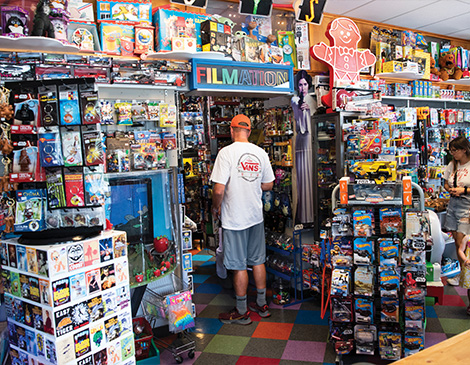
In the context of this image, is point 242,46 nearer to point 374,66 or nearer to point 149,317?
point 374,66

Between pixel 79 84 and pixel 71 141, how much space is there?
0.32 m

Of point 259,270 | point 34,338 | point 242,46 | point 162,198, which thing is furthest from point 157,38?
point 34,338

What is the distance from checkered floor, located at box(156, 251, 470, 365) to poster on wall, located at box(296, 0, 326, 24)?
111 inches

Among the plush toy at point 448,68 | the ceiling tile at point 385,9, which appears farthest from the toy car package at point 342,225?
the plush toy at point 448,68

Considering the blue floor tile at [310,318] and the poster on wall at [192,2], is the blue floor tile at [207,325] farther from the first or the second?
the poster on wall at [192,2]

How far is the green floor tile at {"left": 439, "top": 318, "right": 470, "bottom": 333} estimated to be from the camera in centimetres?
351

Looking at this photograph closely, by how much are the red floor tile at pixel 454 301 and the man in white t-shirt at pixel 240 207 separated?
185 centimetres

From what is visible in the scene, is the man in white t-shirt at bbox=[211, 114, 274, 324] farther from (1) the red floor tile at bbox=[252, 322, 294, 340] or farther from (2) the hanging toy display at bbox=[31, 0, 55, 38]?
(2) the hanging toy display at bbox=[31, 0, 55, 38]

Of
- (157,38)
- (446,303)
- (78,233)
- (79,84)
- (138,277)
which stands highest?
(157,38)

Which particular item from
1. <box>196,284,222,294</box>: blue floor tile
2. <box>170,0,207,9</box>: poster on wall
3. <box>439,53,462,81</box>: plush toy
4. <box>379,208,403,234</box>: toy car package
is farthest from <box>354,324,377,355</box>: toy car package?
<box>439,53,462,81</box>: plush toy

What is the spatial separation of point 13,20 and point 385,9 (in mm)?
4031

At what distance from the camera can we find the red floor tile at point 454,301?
408 cm

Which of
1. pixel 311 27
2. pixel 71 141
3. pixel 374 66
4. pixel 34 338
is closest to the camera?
pixel 34 338

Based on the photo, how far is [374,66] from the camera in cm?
524
